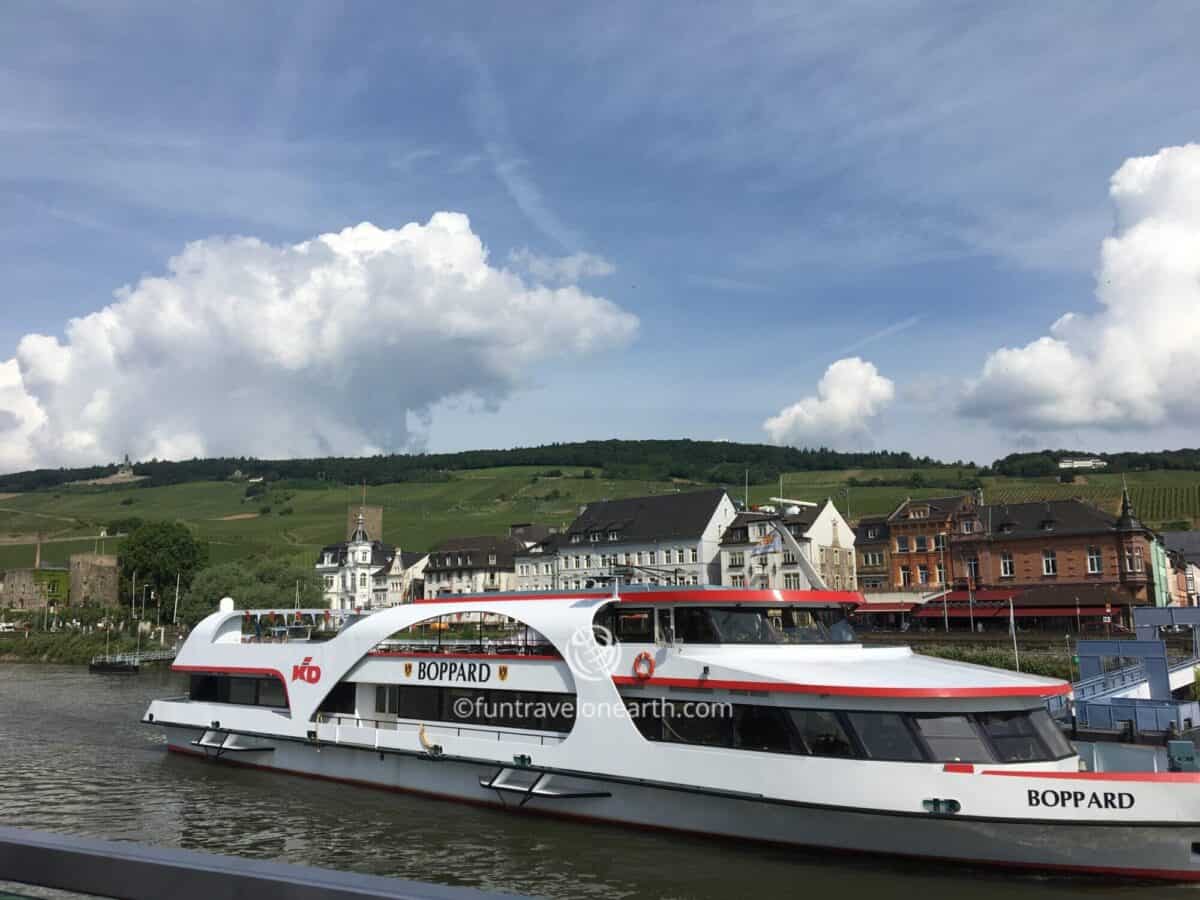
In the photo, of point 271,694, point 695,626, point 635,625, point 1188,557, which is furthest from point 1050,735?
point 1188,557

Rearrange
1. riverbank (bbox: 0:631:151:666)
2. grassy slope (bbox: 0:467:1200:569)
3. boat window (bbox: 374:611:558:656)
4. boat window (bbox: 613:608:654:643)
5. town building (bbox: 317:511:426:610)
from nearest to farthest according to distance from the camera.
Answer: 1. boat window (bbox: 613:608:654:643)
2. boat window (bbox: 374:611:558:656)
3. riverbank (bbox: 0:631:151:666)
4. town building (bbox: 317:511:426:610)
5. grassy slope (bbox: 0:467:1200:569)

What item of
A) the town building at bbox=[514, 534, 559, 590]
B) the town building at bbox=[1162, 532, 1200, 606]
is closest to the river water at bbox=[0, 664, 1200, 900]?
the town building at bbox=[514, 534, 559, 590]

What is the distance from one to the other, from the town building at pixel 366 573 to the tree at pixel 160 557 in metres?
12.7

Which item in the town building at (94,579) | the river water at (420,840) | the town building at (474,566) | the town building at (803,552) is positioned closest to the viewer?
the river water at (420,840)

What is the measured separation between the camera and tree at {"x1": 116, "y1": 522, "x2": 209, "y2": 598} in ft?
291

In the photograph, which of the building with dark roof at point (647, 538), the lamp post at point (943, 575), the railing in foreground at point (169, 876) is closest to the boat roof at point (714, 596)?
the railing in foreground at point (169, 876)

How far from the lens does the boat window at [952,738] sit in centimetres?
1334

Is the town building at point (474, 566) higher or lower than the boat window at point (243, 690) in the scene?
higher

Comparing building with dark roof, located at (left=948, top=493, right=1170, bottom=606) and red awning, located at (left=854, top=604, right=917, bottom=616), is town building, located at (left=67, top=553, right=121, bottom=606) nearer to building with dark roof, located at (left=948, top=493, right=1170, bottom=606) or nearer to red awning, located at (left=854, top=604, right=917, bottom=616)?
red awning, located at (left=854, top=604, right=917, bottom=616)

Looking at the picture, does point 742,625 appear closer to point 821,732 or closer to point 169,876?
point 821,732

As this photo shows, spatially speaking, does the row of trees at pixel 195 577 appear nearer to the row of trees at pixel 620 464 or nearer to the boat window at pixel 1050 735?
the boat window at pixel 1050 735

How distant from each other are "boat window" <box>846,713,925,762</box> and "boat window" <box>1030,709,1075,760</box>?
212 cm

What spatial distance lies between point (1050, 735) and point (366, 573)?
Result: 92393 mm

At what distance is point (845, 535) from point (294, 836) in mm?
59032
